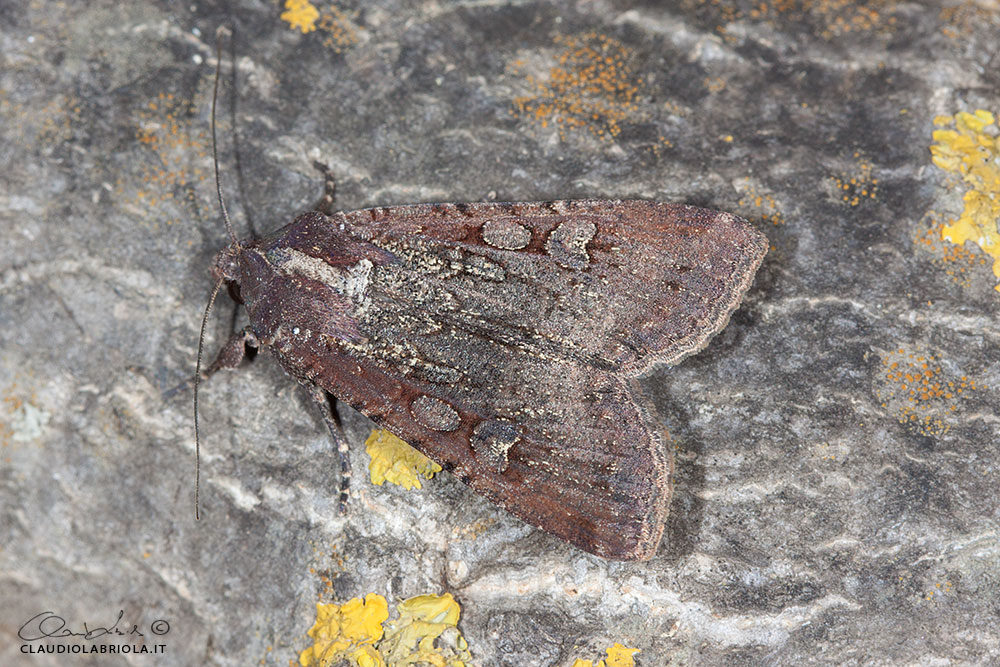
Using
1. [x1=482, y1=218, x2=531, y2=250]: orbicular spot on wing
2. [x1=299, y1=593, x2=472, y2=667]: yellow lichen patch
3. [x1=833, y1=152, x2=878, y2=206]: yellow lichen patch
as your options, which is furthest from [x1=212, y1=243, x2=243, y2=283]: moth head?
[x1=833, y1=152, x2=878, y2=206]: yellow lichen patch

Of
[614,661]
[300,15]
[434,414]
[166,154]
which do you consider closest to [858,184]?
[434,414]

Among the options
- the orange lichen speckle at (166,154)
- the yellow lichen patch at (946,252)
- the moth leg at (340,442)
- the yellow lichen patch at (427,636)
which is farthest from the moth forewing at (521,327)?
the yellow lichen patch at (946,252)

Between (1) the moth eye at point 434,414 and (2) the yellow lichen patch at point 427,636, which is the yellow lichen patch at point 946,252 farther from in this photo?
(2) the yellow lichen patch at point 427,636

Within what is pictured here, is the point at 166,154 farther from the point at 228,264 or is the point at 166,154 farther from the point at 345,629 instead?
the point at 345,629

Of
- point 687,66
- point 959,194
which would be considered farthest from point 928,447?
point 687,66

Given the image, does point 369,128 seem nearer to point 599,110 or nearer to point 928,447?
point 599,110

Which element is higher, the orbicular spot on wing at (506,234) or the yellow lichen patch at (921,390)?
the orbicular spot on wing at (506,234)

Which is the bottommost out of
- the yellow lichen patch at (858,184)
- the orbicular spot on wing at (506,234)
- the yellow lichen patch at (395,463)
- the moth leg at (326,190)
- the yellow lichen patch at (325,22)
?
the yellow lichen patch at (395,463)
